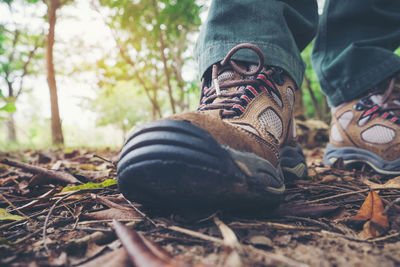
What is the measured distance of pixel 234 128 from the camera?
708 mm

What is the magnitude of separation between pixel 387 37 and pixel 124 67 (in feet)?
17.7

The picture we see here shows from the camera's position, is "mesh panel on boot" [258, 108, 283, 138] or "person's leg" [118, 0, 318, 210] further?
"mesh panel on boot" [258, 108, 283, 138]

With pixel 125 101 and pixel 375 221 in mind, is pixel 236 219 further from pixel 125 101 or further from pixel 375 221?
pixel 125 101

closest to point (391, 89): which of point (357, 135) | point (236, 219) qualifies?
point (357, 135)

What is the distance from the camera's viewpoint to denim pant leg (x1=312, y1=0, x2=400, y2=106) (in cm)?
127

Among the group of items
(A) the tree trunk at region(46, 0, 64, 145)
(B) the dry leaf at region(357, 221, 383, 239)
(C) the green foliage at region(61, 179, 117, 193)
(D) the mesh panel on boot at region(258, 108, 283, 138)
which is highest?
(A) the tree trunk at region(46, 0, 64, 145)

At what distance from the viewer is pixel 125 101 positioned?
23.3 metres

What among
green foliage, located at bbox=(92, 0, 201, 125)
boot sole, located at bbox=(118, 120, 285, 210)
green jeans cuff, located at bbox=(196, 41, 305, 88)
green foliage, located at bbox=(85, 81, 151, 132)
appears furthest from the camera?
green foliage, located at bbox=(85, 81, 151, 132)

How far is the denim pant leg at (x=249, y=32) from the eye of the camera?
1008mm

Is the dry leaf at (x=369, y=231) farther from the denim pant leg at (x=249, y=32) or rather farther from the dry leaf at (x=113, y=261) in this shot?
the denim pant leg at (x=249, y=32)

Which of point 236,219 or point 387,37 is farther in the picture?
point 387,37

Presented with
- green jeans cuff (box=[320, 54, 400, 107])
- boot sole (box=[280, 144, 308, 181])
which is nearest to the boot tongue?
boot sole (box=[280, 144, 308, 181])

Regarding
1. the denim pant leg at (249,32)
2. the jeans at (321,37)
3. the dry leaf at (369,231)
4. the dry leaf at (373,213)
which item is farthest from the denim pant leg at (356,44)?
the dry leaf at (369,231)

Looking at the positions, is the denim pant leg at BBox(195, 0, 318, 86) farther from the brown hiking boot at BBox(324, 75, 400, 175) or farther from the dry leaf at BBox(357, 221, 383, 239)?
the dry leaf at BBox(357, 221, 383, 239)
